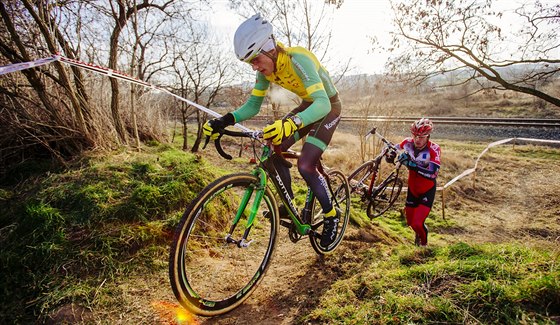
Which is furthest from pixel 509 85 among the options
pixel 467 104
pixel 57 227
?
pixel 467 104

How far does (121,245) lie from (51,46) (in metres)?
3.59

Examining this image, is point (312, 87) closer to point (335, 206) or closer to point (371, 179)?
point (335, 206)

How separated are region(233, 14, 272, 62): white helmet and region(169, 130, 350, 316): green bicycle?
83 centimetres

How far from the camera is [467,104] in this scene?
34156 millimetres

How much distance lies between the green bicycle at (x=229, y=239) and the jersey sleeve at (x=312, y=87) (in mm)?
551

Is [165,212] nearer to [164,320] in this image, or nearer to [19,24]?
[164,320]

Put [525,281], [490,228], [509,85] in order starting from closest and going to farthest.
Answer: [525,281] → [490,228] → [509,85]

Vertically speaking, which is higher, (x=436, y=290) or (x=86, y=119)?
(x=86, y=119)

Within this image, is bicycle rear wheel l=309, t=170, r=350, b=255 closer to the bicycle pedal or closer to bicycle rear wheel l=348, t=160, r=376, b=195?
the bicycle pedal

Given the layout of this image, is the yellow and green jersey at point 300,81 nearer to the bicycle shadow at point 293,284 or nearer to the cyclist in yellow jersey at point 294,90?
the cyclist in yellow jersey at point 294,90

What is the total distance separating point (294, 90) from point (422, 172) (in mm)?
2965

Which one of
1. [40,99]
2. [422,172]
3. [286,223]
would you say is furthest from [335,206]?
[40,99]

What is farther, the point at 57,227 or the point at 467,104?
the point at 467,104

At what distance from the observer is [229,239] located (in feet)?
8.52
